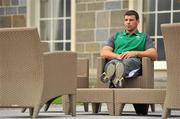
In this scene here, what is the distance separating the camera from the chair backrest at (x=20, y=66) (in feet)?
18.4

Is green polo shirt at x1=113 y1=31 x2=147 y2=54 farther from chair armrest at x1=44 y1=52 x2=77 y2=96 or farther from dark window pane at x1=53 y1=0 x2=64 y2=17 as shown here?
dark window pane at x1=53 y1=0 x2=64 y2=17

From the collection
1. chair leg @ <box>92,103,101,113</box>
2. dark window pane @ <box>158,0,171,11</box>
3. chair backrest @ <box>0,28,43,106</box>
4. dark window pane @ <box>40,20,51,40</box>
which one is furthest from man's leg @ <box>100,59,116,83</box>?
dark window pane @ <box>40,20,51,40</box>

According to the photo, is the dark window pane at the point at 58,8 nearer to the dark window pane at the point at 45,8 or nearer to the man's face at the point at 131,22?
the dark window pane at the point at 45,8

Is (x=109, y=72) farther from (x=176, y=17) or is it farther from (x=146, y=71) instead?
(x=176, y=17)

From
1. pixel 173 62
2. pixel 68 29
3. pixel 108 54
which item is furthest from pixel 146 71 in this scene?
pixel 68 29

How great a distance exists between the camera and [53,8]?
12.2 metres

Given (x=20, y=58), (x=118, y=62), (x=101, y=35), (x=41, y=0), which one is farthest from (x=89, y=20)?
(x=20, y=58)

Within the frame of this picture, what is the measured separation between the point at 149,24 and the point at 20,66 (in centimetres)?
579

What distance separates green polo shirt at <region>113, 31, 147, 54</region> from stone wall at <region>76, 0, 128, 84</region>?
4.50 metres

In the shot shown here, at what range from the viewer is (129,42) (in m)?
6.65

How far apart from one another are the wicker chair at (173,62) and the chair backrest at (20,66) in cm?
116

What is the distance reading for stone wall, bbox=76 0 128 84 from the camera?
1134cm

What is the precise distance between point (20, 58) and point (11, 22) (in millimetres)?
6768

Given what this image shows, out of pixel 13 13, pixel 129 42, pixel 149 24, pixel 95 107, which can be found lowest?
pixel 95 107
